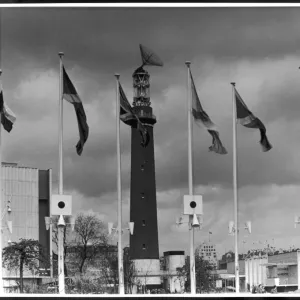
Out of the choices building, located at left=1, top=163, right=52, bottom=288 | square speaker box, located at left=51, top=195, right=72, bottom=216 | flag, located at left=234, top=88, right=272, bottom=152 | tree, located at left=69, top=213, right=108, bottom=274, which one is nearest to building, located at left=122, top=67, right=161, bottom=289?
tree, located at left=69, top=213, right=108, bottom=274

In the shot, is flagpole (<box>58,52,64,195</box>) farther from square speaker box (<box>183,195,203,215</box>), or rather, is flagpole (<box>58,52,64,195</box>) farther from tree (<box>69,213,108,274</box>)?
tree (<box>69,213,108,274</box>)

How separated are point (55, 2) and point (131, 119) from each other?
52.1ft

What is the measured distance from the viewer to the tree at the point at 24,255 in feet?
284

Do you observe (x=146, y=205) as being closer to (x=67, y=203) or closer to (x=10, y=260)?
(x=10, y=260)

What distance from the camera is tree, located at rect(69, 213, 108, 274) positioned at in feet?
296

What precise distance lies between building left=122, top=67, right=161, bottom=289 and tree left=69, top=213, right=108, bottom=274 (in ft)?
19.5

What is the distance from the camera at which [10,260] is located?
88.2 meters

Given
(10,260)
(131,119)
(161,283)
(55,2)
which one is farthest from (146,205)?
(55,2)

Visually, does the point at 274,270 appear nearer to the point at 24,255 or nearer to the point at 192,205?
the point at 24,255

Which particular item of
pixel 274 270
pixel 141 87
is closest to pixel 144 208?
pixel 141 87

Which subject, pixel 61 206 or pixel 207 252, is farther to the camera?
pixel 207 252

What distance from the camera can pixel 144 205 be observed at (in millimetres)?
86938

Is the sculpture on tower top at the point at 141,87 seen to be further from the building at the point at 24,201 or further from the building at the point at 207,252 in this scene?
the building at the point at 207,252

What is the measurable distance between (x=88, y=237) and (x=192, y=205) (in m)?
53.5
